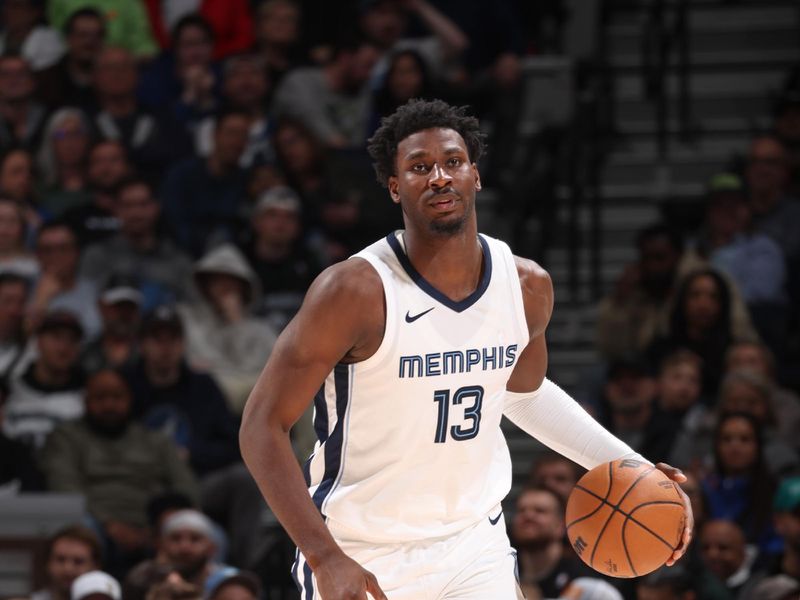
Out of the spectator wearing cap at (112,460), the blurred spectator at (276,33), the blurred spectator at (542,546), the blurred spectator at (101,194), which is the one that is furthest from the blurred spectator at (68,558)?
the blurred spectator at (276,33)

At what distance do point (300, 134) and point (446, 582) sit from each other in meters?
6.20

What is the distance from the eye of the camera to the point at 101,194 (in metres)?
9.95

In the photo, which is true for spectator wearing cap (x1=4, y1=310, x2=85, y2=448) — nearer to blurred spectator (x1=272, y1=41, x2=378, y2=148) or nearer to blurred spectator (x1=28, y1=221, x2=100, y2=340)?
blurred spectator (x1=28, y1=221, x2=100, y2=340)

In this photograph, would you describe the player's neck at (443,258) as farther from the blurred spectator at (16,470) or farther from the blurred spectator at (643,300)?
the blurred spectator at (643,300)

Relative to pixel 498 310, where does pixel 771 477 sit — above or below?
below

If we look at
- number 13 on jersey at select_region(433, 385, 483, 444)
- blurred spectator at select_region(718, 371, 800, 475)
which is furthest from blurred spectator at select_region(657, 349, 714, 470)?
number 13 on jersey at select_region(433, 385, 483, 444)

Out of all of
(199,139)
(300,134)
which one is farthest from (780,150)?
(199,139)

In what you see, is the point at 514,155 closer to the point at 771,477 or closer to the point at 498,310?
the point at 771,477

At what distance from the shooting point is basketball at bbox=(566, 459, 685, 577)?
4516mm

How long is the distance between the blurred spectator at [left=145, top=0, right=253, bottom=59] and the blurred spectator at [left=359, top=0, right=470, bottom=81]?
1.08m

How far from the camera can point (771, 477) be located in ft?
25.8

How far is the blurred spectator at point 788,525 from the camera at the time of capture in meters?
7.01

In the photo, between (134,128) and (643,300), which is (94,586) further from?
(134,128)

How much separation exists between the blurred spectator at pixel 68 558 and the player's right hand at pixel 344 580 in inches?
142
